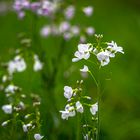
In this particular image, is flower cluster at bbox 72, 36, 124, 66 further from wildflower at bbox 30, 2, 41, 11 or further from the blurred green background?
wildflower at bbox 30, 2, 41, 11

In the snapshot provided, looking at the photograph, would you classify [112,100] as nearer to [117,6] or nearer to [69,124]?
[69,124]

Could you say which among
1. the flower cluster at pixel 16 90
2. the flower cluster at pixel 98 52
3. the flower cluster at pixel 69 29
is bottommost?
the flower cluster at pixel 98 52

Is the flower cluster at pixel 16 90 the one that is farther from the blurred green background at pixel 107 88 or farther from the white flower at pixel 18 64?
the blurred green background at pixel 107 88

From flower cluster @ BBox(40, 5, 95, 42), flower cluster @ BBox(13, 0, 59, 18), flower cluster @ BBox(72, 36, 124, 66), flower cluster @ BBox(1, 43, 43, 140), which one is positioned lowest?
flower cluster @ BBox(72, 36, 124, 66)

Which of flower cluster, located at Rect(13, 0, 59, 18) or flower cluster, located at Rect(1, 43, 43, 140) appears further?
flower cluster, located at Rect(13, 0, 59, 18)

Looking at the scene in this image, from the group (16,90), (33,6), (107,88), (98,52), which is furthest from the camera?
(107,88)

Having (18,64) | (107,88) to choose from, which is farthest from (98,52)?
(107,88)

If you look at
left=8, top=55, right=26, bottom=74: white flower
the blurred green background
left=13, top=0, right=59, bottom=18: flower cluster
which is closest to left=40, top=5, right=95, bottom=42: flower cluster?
the blurred green background

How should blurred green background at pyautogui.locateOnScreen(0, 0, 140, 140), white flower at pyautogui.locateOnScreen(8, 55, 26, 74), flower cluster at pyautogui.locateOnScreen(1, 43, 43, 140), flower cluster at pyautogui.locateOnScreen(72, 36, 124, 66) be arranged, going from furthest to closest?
1. blurred green background at pyautogui.locateOnScreen(0, 0, 140, 140)
2. white flower at pyautogui.locateOnScreen(8, 55, 26, 74)
3. flower cluster at pyautogui.locateOnScreen(1, 43, 43, 140)
4. flower cluster at pyautogui.locateOnScreen(72, 36, 124, 66)

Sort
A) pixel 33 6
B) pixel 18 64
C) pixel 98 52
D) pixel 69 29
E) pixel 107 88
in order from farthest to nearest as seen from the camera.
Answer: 1. pixel 107 88
2. pixel 69 29
3. pixel 33 6
4. pixel 18 64
5. pixel 98 52

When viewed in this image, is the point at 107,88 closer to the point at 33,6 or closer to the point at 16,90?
the point at 33,6

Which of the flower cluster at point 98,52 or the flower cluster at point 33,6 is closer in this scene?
the flower cluster at point 98,52

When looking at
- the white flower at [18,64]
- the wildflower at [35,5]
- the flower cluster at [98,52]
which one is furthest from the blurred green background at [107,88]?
the wildflower at [35,5]
